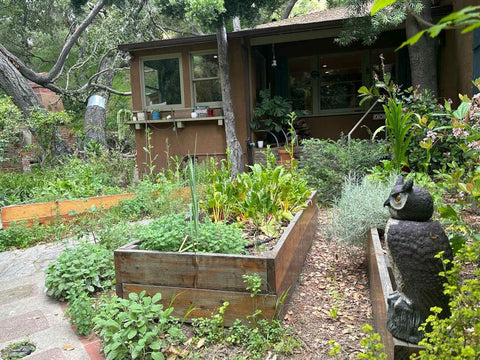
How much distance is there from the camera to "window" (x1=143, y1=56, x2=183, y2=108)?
866 centimetres

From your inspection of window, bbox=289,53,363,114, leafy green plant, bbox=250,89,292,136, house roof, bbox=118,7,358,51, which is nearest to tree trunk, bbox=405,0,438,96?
house roof, bbox=118,7,358,51

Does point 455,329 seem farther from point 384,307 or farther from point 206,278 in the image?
point 206,278

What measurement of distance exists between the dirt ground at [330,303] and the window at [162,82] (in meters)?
6.25

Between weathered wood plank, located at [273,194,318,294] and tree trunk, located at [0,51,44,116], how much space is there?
7.65 m

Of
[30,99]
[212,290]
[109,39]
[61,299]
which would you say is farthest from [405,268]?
[109,39]

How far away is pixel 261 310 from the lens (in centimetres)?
214

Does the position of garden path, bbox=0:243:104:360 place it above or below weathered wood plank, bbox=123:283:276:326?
below

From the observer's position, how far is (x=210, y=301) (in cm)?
223

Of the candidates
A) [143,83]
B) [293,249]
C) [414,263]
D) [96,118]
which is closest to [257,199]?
[293,249]

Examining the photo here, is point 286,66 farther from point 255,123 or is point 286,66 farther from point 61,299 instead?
point 61,299

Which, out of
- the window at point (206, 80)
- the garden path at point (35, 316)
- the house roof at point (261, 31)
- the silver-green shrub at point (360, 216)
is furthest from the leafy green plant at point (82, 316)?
the window at point (206, 80)

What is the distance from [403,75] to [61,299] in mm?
8169

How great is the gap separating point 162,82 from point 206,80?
3.62 ft

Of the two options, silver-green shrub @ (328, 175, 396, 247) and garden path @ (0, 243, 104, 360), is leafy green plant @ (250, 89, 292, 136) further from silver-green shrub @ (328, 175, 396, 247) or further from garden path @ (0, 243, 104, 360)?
garden path @ (0, 243, 104, 360)
